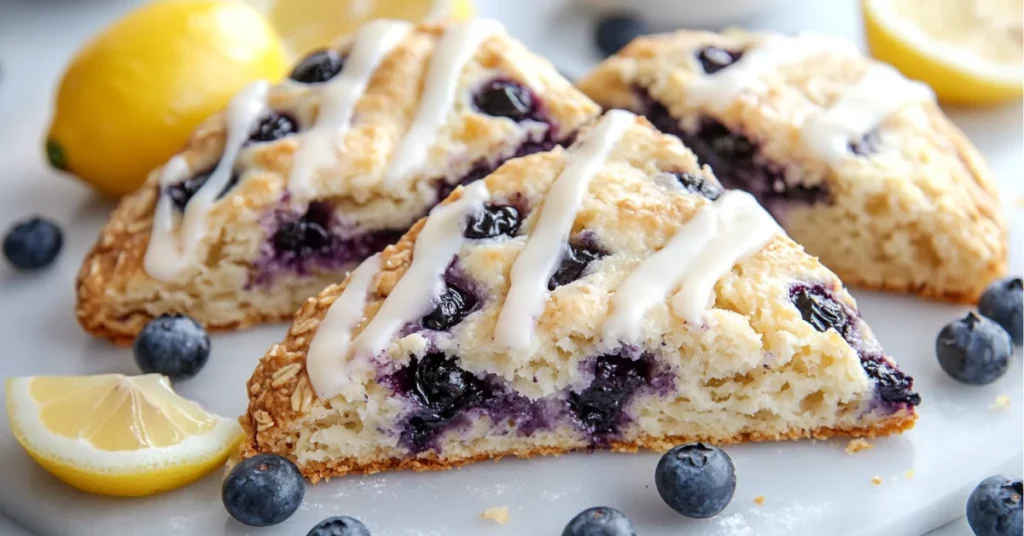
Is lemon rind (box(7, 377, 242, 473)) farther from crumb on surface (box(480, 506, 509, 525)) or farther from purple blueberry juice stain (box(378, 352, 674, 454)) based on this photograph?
crumb on surface (box(480, 506, 509, 525))

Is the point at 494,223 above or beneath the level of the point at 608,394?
above

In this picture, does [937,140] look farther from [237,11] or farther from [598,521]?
[237,11]

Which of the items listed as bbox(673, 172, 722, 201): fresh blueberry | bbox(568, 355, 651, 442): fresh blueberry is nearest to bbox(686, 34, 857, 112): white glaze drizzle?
bbox(673, 172, 722, 201): fresh blueberry

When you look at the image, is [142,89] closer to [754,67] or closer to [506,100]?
[506,100]

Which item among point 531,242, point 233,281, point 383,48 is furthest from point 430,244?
point 383,48

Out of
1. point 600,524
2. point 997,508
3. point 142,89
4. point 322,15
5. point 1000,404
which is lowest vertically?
point 1000,404

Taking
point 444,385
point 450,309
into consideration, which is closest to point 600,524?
point 444,385

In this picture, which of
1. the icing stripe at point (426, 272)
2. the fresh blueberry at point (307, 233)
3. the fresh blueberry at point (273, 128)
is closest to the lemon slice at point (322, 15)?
the fresh blueberry at point (273, 128)
